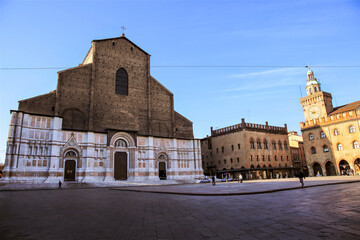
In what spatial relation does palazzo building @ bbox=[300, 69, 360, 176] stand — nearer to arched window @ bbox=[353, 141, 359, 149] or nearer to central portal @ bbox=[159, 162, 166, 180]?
arched window @ bbox=[353, 141, 359, 149]

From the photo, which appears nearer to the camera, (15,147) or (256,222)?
(256,222)

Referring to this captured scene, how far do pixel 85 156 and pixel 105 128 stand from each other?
4.63 meters

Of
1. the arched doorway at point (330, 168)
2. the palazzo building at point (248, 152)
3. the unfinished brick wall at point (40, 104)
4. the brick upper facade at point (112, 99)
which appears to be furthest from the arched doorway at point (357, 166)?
the unfinished brick wall at point (40, 104)

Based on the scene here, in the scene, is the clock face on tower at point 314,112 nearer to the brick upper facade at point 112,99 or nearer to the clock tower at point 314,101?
the clock tower at point 314,101

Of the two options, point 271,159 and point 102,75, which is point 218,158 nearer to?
point 271,159

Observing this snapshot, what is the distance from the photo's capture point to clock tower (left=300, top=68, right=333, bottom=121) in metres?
55.0

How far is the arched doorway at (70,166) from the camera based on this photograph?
29578 millimetres

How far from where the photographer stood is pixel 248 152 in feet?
156

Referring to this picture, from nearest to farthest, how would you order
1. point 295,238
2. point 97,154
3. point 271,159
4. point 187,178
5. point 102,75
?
point 295,238 < point 97,154 < point 102,75 < point 187,178 < point 271,159

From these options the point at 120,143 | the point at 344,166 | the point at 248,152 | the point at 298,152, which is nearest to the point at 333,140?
the point at 344,166

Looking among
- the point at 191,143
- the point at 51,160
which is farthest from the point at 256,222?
the point at 191,143

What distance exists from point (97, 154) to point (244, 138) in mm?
29006

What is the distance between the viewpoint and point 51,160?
28.4 metres

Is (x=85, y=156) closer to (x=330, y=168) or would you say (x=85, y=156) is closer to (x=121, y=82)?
(x=121, y=82)
